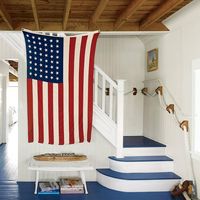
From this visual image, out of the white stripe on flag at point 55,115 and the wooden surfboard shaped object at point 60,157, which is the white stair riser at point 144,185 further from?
the white stripe on flag at point 55,115

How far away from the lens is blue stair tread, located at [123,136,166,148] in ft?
19.8

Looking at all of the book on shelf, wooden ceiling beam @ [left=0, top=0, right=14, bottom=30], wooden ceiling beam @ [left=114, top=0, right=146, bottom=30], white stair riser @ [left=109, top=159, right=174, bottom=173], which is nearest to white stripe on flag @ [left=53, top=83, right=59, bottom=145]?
the book on shelf

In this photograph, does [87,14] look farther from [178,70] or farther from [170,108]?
[170,108]

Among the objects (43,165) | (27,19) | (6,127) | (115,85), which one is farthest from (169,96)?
(6,127)

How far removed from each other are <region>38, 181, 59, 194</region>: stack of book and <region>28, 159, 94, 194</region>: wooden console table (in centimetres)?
11

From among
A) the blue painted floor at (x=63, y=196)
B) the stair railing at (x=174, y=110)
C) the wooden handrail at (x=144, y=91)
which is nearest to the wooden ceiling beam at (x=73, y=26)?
the stair railing at (x=174, y=110)

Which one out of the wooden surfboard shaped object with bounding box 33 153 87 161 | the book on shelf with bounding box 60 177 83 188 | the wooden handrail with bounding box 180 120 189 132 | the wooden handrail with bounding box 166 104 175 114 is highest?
the wooden handrail with bounding box 166 104 175 114

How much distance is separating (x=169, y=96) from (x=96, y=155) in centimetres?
174

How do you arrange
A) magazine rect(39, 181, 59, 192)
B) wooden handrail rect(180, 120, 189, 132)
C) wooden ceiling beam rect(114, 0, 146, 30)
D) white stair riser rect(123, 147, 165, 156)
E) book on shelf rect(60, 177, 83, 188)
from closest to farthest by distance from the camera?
1. wooden ceiling beam rect(114, 0, 146, 30)
2. wooden handrail rect(180, 120, 189, 132)
3. magazine rect(39, 181, 59, 192)
4. book on shelf rect(60, 177, 83, 188)
5. white stair riser rect(123, 147, 165, 156)

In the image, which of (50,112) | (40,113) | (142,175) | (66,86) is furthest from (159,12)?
(142,175)

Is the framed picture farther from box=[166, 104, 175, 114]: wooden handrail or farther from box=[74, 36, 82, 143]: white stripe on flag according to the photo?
box=[74, 36, 82, 143]: white stripe on flag

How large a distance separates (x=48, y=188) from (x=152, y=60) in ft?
11.1

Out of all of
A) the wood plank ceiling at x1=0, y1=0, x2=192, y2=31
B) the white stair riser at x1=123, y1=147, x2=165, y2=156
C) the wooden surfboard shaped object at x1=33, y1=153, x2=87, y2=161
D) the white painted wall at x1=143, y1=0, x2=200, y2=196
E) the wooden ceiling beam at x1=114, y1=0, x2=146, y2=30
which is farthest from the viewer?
the white stair riser at x1=123, y1=147, x2=165, y2=156

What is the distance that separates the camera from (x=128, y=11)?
4.79 m
